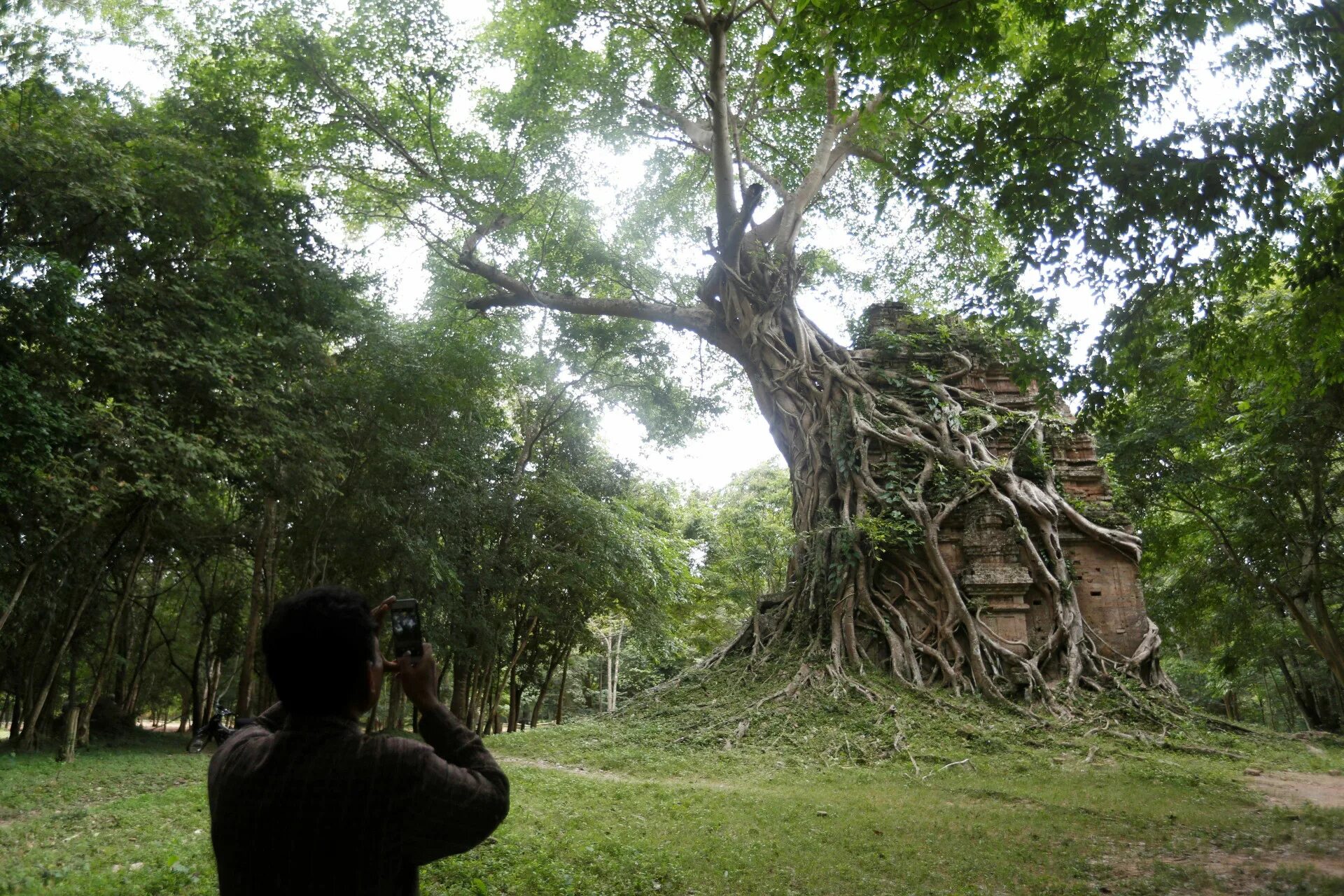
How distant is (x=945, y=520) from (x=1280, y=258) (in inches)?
192

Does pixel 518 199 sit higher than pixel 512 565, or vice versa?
pixel 518 199

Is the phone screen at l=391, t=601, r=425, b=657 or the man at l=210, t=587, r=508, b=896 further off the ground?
the phone screen at l=391, t=601, r=425, b=657

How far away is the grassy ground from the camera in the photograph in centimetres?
369

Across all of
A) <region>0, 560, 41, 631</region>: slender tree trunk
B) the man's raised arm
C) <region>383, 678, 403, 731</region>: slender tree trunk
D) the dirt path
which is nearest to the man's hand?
the man's raised arm

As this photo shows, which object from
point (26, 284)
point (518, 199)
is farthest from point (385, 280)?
point (26, 284)

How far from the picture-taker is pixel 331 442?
31.8 feet

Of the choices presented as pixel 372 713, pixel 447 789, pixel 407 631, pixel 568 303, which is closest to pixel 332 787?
pixel 447 789

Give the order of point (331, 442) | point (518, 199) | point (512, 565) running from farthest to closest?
point (512, 565) → point (518, 199) → point (331, 442)

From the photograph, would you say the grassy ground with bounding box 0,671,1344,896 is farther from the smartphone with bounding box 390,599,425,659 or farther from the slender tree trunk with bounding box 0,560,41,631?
the smartphone with bounding box 390,599,425,659

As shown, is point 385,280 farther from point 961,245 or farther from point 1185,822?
point 1185,822

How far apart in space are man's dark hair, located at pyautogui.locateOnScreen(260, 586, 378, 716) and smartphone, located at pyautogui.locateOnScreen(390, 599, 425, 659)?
116 millimetres

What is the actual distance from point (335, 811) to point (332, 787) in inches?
1.6

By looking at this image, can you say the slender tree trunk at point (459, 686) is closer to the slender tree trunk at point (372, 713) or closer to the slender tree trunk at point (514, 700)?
the slender tree trunk at point (514, 700)

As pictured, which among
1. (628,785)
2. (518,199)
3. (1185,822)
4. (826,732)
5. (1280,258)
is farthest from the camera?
(518,199)
